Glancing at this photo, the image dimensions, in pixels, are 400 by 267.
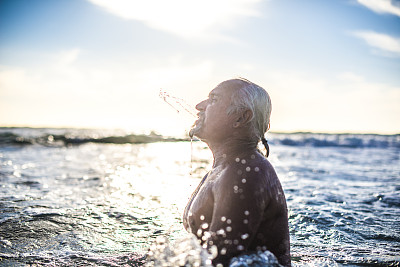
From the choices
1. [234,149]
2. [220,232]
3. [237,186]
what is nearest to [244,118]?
[234,149]

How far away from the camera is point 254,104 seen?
2402 mm

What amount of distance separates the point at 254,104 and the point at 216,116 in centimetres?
31

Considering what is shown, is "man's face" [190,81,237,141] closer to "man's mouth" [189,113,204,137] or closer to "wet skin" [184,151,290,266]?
"man's mouth" [189,113,204,137]

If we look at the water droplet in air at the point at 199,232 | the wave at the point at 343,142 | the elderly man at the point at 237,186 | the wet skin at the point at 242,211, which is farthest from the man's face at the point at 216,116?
the wave at the point at 343,142

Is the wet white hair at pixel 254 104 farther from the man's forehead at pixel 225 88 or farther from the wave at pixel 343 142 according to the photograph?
the wave at pixel 343 142

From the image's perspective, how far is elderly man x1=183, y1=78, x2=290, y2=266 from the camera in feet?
6.84

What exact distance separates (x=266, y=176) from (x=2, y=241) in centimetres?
366

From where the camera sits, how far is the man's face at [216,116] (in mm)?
2434

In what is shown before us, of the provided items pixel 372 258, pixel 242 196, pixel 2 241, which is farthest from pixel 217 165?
pixel 2 241

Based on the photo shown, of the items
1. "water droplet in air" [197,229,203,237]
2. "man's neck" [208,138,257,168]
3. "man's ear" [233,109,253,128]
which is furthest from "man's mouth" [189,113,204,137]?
"water droplet in air" [197,229,203,237]

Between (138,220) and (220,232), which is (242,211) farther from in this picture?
(138,220)

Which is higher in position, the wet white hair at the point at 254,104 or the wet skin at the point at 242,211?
the wet white hair at the point at 254,104

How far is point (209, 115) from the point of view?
2.50 meters

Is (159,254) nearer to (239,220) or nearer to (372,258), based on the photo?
(239,220)
